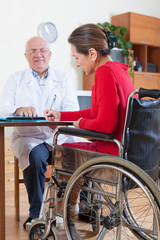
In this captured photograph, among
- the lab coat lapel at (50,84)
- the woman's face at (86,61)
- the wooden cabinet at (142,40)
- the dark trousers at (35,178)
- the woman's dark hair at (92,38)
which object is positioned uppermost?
the wooden cabinet at (142,40)

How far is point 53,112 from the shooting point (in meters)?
1.82

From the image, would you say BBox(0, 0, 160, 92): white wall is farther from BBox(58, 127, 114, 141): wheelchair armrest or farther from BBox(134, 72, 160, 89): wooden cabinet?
BBox(58, 127, 114, 141): wheelchair armrest

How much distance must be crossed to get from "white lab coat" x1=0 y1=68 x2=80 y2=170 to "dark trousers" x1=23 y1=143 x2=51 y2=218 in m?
0.20

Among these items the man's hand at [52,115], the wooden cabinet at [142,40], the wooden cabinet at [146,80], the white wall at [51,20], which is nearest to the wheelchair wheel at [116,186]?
the man's hand at [52,115]

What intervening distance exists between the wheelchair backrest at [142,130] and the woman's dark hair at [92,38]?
1.40 feet

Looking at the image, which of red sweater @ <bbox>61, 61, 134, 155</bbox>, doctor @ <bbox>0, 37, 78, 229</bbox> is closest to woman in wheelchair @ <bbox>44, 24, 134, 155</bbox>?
red sweater @ <bbox>61, 61, 134, 155</bbox>

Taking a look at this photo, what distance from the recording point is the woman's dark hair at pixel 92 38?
172cm

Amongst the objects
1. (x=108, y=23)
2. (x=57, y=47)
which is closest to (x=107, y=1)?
(x=108, y=23)

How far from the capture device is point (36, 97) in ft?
8.34

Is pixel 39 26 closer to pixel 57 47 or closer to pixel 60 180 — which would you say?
pixel 57 47

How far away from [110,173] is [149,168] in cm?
18

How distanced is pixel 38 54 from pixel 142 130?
134 centimetres

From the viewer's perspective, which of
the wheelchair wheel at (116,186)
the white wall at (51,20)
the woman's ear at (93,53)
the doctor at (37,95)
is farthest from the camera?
the white wall at (51,20)

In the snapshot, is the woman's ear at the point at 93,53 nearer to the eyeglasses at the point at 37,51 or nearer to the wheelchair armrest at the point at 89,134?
the wheelchair armrest at the point at 89,134
